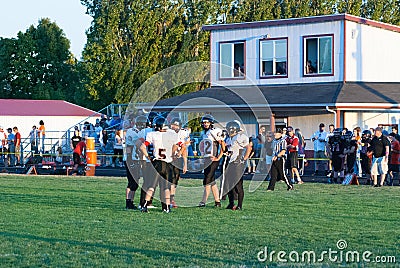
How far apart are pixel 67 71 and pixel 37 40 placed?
4.31 metres

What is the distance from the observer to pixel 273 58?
37.4m

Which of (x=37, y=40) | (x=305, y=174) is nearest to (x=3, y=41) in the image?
(x=37, y=40)

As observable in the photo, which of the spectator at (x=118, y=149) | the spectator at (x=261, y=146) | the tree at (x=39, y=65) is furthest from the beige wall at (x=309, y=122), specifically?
the tree at (x=39, y=65)

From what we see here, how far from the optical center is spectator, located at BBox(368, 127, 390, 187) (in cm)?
2298

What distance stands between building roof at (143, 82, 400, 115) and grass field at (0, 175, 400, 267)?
44.4 ft

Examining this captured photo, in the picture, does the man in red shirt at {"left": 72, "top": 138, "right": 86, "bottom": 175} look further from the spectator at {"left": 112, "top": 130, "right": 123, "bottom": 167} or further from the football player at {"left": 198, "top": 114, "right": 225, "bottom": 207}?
the football player at {"left": 198, "top": 114, "right": 225, "bottom": 207}

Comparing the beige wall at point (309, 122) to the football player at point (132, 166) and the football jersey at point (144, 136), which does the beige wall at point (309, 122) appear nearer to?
the football player at point (132, 166)

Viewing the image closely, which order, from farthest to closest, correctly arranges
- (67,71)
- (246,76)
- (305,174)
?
(67,71) → (246,76) → (305,174)

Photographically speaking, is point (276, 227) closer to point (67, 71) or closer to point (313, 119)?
point (313, 119)

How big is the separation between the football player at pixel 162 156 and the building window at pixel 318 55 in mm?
21146

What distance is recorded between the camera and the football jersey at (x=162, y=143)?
1581 cm

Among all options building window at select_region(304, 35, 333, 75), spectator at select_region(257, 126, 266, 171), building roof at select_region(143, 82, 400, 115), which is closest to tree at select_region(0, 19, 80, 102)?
building roof at select_region(143, 82, 400, 115)

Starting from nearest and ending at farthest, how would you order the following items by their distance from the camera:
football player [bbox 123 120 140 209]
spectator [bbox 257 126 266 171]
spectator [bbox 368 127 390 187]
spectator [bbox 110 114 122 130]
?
football player [bbox 123 120 140 209] < spectator [bbox 368 127 390 187] < spectator [bbox 257 126 266 171] < spectator [bbox 110 114 122 130]

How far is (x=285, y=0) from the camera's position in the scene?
190 feet
